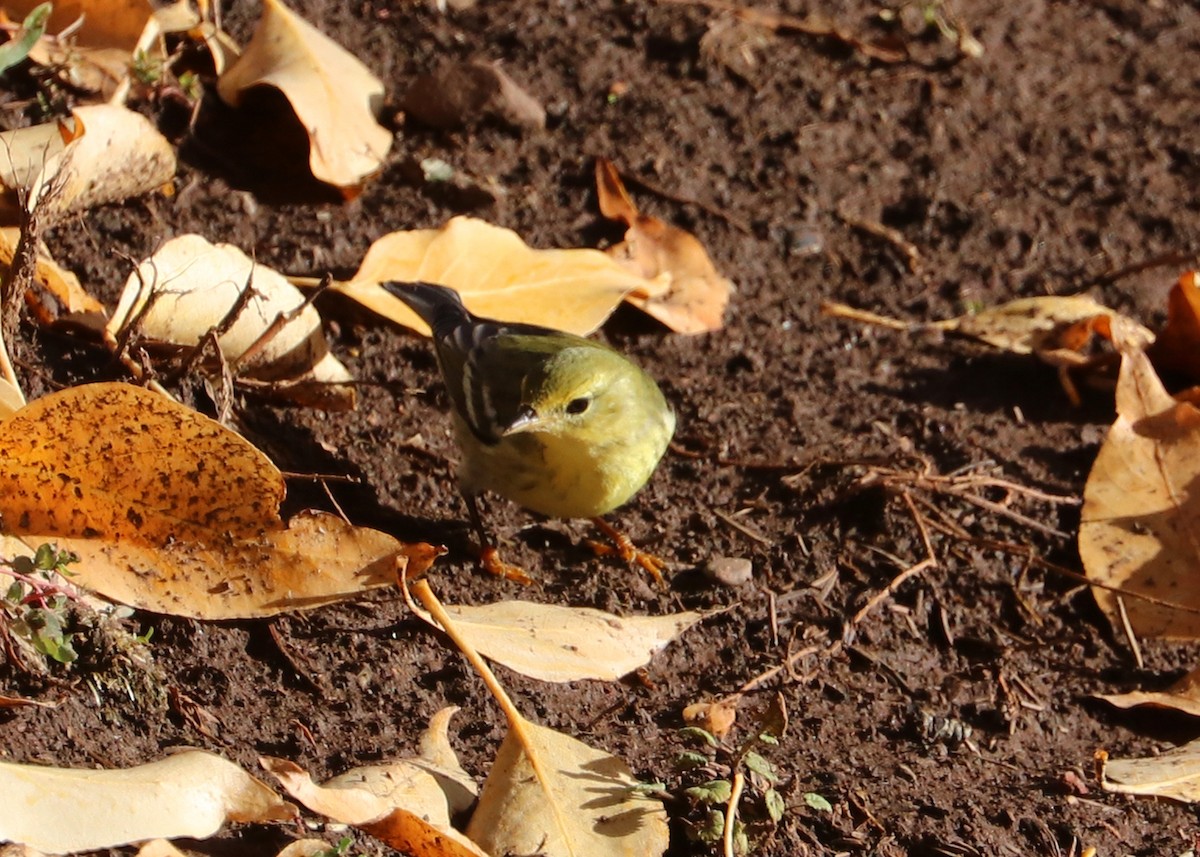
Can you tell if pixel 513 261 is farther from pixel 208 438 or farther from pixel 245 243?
pixel 208 438

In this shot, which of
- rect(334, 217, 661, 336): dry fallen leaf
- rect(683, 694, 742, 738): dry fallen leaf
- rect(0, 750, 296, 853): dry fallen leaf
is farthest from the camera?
rect(334, 217, 661, 336): dry fallen leaf

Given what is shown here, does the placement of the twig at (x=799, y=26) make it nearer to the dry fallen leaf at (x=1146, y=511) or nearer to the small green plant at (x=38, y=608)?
the dry fallen leaf at (x=1146, y=511)

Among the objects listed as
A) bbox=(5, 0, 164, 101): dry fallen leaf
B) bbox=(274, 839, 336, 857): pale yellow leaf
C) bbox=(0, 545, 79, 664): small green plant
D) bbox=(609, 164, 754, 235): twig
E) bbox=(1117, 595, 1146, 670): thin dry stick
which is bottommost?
bbox=(1117, 595, 1146, 670): thin dry stick

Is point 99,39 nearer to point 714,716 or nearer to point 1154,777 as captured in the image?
point 714,716

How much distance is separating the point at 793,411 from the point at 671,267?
2.30 ft

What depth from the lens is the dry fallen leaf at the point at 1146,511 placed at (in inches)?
154

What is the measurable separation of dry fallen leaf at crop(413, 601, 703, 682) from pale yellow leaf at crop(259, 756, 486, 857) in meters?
0.37

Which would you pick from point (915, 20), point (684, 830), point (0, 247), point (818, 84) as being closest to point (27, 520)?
point (0, 247)

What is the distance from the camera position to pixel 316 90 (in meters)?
4.60

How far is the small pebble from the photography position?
385 cm

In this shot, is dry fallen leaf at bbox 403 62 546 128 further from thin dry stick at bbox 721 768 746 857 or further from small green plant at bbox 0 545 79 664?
thin dry stick at bbox 721 768 746 857

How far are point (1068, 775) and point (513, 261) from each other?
2.27 meters

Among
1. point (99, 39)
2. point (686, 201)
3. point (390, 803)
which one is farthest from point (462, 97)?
point (390, 803)

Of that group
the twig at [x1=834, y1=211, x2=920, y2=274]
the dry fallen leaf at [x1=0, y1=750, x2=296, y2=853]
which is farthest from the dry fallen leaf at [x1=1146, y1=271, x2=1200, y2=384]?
the dry fallen leaf at [x1=0, y1=750, x2=296, y2=853]
